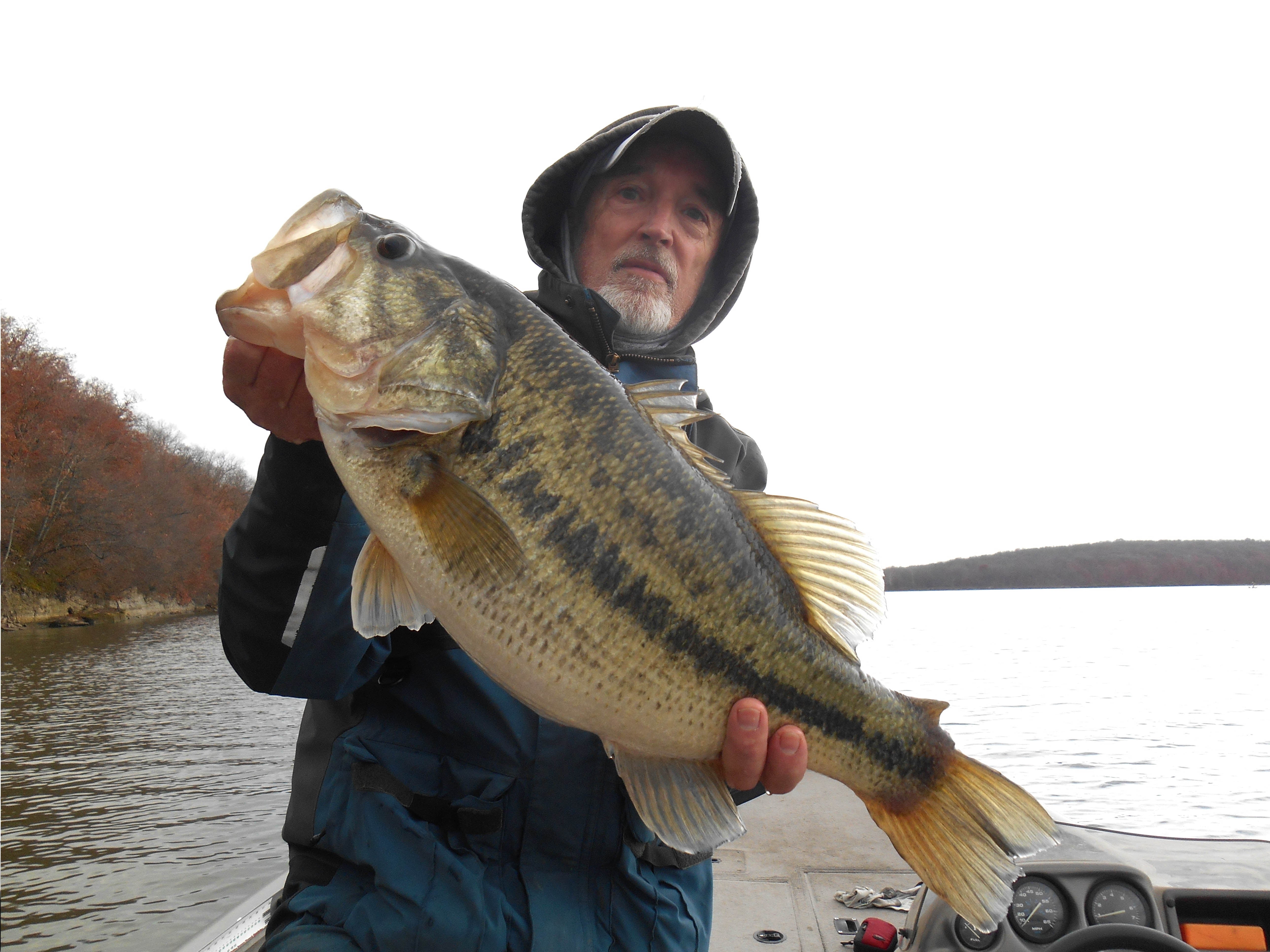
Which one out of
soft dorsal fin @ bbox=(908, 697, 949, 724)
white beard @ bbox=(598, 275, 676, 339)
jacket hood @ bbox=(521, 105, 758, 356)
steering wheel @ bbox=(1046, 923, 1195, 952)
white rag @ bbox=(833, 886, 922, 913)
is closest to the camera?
soft dorsal fin @ bbox=(908, 697, 949, 724)

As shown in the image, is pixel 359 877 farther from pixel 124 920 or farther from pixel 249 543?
pixel 124 920

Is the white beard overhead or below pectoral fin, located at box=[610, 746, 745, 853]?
overhead

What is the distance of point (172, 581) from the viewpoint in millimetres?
41188

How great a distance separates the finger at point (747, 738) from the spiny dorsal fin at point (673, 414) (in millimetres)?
539

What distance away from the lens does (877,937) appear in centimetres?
407

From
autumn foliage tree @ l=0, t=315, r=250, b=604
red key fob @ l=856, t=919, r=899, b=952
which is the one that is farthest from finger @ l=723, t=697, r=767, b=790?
autumn foliage tree @ l=0, t=315, r=250, b=604

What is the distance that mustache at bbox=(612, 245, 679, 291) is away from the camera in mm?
3229

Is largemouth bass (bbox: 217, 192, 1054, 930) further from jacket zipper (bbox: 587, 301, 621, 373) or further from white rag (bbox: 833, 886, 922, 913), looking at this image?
white rag (bbox: 833, 886, 922, 913)

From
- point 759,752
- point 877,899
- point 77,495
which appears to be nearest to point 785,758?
point 759,752

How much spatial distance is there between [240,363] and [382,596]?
0.62 meters

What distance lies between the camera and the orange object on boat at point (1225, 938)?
345cm

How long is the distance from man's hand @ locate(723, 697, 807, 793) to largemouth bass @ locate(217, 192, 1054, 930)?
27 mm

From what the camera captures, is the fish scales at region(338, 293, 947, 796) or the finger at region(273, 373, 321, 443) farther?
the finger at region(273, 373, 321, 443)

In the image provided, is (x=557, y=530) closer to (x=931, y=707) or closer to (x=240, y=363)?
(x=240, y=363)
